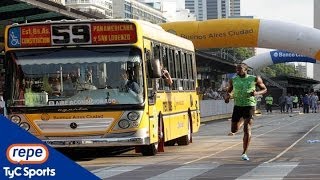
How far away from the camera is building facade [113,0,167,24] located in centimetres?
18388

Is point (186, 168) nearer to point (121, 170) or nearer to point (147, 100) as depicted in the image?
point (121, 170)

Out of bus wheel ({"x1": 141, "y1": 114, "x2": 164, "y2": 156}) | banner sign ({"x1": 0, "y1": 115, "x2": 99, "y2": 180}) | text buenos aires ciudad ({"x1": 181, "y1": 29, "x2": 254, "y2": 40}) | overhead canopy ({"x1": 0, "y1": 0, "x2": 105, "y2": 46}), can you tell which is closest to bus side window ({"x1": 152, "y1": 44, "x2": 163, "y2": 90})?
bus wheel ({"x1": 141, "y1": 114, "x2": 164, "y2": 156})

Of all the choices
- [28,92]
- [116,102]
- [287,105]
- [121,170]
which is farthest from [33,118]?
[287,105]

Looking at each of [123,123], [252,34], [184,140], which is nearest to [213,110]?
[252,34]

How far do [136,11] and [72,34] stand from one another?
17931 cm

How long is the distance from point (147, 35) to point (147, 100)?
1.46 meters

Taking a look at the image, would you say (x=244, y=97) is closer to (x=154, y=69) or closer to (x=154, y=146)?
(x=154, y=69)

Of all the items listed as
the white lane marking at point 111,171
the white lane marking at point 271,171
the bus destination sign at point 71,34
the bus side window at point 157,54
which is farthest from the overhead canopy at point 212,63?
the white lane marking at point 271,171

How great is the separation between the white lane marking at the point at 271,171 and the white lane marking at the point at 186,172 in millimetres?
765

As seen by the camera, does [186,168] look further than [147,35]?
No

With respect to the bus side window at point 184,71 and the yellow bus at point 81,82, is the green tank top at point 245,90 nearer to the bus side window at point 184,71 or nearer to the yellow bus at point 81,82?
the yellow bus at point 81,82

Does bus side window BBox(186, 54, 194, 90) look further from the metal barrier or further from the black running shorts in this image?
the metal barrier

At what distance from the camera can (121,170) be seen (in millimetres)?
11531

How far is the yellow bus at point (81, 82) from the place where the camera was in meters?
13.5
